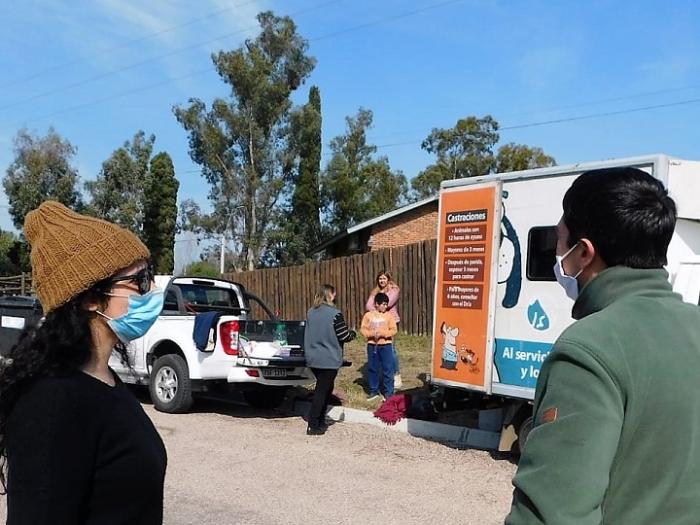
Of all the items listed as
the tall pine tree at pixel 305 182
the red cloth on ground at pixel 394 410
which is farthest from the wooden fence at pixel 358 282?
the tall pine tree at pixel 305 182

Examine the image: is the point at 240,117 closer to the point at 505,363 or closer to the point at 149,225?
the point at 149,225

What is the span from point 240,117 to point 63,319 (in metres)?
38.5

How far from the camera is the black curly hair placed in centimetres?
193

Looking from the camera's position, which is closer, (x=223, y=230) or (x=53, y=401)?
(x=53, y=401)

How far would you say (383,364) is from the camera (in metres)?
11.0

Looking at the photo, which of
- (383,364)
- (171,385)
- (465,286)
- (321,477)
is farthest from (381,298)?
(321,477)

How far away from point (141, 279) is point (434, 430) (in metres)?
7.18

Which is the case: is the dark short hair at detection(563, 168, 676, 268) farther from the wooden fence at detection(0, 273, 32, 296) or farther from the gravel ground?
the wooden fence at detection(0, 273, 32, 296)

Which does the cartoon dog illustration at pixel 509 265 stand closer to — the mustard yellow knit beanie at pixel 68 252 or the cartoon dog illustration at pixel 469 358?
the cartoon dog illustration at pixel 469 358

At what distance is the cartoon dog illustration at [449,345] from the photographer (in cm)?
852

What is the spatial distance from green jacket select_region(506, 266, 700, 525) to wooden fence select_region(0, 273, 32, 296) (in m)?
36.5

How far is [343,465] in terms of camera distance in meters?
7.69

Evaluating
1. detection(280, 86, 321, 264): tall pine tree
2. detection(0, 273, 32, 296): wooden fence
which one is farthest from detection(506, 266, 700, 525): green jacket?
Result: detection(280, 86, 321, 264): tall pine tree

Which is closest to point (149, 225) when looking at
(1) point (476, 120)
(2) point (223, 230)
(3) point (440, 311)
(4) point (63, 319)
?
(2) point (223, 230)
